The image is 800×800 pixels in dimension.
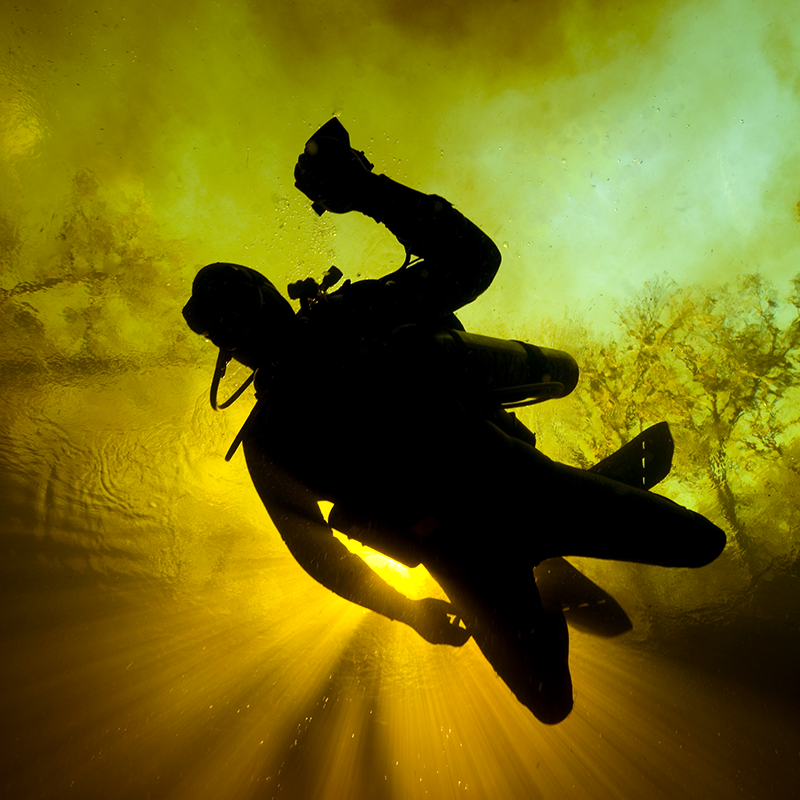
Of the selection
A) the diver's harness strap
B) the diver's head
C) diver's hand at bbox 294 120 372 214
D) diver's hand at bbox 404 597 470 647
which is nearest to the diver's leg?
diver's hand at bbox 404 597 470 647

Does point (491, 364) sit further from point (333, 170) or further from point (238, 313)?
point (238, 313)

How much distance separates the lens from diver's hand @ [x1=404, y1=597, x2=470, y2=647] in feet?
5.42

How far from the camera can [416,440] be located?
1.35 m

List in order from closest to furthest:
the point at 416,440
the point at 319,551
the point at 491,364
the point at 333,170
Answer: the point at 333,170
the point at 416,440
the point at 491,364
the point at 319,551

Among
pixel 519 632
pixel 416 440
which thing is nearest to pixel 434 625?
pixel 519 632

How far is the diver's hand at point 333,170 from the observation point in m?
1.18

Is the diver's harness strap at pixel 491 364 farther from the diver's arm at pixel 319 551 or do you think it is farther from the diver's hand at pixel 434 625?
the diver's hand at pixel 434 625

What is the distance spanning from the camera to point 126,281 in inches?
223

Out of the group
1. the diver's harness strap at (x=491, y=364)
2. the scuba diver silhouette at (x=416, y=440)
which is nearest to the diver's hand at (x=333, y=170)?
the scuba diver silhouette at (x=416, y=440)

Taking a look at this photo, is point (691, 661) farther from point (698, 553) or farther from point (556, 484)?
point (556, 484)

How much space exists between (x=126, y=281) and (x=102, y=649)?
7.43 meters

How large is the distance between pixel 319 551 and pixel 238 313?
A: 103 centimetres

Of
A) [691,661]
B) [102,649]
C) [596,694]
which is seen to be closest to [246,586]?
[102,649]

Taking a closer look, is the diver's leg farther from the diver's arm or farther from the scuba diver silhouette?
the diver's arm
